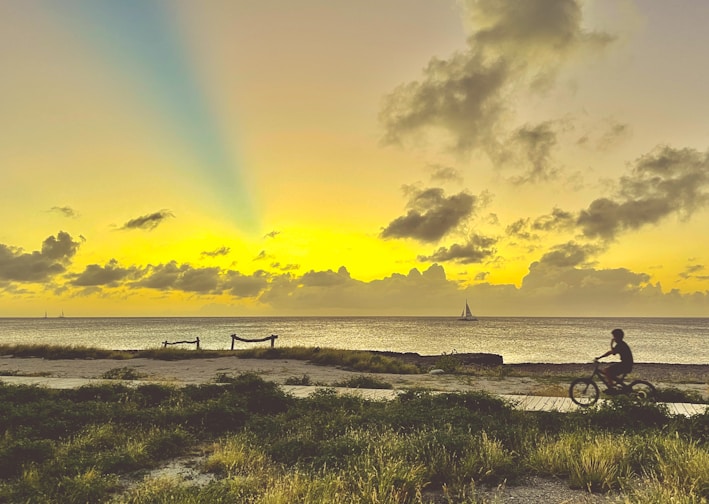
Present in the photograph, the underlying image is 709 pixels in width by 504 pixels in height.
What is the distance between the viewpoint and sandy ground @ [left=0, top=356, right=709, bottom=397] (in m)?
21.0

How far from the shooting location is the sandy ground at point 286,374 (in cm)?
2105

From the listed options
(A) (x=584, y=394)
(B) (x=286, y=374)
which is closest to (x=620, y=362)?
(A) (x=584, y=394)

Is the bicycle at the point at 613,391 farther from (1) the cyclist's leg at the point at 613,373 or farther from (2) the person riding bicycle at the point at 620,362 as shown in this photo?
(2) the person riding bicycle at the point at 620,362

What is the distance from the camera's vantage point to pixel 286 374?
25.4m

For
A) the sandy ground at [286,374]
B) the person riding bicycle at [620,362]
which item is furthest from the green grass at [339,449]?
the sandy ground at [286,374]

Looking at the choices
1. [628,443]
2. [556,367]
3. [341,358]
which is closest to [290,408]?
[628,443]

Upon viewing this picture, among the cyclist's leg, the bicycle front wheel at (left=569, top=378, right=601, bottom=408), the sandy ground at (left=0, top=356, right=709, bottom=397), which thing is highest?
the cyclist's leg

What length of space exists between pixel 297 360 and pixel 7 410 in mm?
20100

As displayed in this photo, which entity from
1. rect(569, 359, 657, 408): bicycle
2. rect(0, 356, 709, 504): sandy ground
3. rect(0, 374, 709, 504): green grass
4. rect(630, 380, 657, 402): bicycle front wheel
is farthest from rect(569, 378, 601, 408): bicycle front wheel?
rect(0, 356, 709, 504): sandy ground

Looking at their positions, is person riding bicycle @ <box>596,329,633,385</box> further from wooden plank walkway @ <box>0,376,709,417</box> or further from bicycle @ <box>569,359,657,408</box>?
wooden plank walkway @ <box>0,376,709,417</box>

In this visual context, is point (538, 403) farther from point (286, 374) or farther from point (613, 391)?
point (286, 374)

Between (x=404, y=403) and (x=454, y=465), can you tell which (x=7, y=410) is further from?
(x=454, y=465)

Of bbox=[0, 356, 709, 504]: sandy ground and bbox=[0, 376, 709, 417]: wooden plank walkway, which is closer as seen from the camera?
bbox=[0, 376, 709, 417]: wooden plank walkway

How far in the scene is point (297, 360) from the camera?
32750mm
